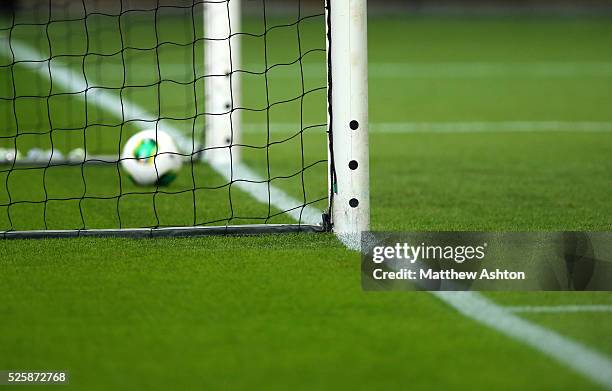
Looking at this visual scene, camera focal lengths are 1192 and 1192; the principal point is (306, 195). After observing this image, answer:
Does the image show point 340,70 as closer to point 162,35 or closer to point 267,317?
point 267,317

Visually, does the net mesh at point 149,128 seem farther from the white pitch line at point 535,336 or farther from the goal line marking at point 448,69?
the white pitch line at point 535,336

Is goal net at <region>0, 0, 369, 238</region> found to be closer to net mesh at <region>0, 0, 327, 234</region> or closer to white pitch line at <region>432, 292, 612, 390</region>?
net mesh at <region>0, 0, 327, 234</region>

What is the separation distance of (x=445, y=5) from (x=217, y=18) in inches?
A: 658

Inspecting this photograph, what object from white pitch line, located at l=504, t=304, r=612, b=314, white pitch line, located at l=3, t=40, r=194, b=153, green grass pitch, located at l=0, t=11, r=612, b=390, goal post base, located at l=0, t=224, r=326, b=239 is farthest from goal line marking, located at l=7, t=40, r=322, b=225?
white pitch line, located at l=504, t=304, r=612, b=314

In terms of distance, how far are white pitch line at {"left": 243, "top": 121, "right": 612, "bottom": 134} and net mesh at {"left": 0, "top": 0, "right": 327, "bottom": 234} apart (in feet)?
0.16

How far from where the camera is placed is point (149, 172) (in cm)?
685

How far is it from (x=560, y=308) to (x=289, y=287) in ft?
3.33

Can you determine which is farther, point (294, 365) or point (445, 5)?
point (445, 5)

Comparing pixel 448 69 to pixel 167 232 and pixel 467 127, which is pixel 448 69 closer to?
pixel 467 127

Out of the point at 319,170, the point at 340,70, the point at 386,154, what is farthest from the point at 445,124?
the point at 340,70

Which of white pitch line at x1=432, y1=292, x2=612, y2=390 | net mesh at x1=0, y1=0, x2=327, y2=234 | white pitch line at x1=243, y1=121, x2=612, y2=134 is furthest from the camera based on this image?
white pitch line at x1=243, y1=121, x2=612, y2=134

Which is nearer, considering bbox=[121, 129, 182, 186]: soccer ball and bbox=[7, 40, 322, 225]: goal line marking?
bbox=[7, 40, 322, 225]: goal line marking

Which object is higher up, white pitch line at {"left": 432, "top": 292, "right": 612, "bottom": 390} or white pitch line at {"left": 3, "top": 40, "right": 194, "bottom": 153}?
white pitch line at {"left": 3, "top": 40, "right": 194, "bottom": 153}

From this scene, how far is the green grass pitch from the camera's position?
3.63 m
